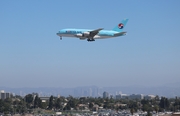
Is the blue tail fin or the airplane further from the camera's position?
the blue tail fin

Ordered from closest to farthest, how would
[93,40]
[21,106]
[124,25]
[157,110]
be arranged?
[93,40], [124,25], [157,110], [21,106]

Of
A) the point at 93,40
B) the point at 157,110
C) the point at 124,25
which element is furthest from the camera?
the point at 157,110

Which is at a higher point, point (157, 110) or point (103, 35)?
→ point (103, 35)

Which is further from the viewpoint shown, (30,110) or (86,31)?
(30,110)

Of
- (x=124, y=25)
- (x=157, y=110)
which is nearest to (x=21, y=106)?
(x=157, y=110)

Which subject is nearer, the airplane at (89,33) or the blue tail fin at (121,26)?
the airplane at (89,33)

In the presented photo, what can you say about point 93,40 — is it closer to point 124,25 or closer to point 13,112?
point 124,25

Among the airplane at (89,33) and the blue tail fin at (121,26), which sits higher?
the blue tail fin at (121,26)

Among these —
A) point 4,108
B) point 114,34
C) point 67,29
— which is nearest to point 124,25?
point 114,34

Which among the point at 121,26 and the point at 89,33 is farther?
the point at 121,26

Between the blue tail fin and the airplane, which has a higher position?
the blue tail fin
